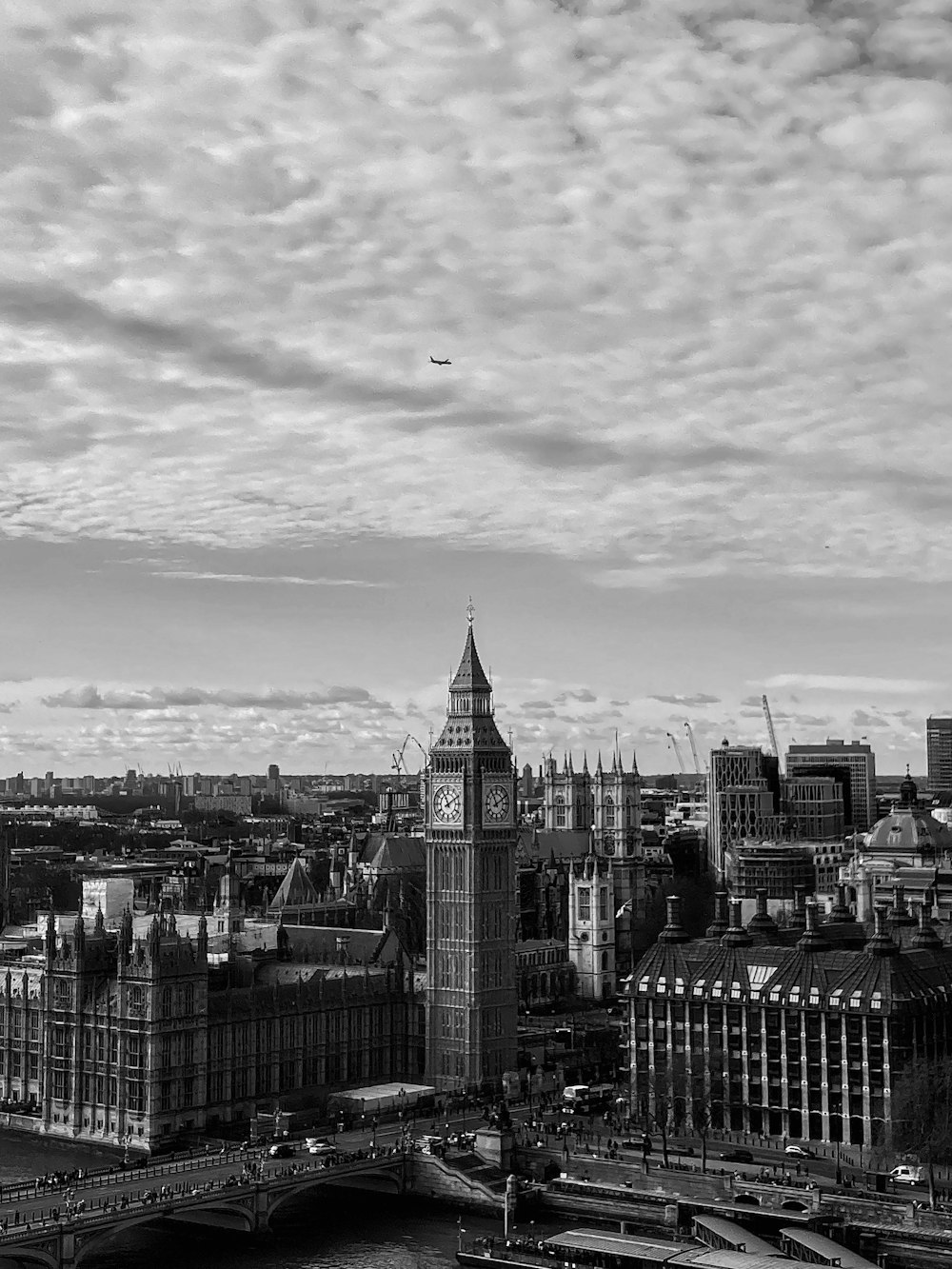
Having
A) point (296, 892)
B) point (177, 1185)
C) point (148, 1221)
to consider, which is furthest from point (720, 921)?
point (148, 1221)

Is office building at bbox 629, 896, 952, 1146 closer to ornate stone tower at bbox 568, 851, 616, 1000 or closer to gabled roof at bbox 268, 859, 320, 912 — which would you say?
ornate stone tower at bbox 568, 851, 616, 1000

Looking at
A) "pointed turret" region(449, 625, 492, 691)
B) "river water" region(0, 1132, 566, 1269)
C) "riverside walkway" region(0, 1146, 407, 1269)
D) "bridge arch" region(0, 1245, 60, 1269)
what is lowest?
"river water" region(0, 1132, 566, 1269)

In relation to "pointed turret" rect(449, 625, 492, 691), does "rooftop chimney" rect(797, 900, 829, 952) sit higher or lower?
lower

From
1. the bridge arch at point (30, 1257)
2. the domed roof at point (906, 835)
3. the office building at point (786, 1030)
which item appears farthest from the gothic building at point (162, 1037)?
the domed roof at point (906, 835)

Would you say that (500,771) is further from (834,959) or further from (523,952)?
(523,952)

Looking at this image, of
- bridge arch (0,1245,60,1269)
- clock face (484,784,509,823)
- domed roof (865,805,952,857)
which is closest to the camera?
bridge arch (0,1245,60,1269)

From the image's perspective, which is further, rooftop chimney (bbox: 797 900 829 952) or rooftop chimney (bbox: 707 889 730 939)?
rooftop chimney (bbox: 707 889 730 939)

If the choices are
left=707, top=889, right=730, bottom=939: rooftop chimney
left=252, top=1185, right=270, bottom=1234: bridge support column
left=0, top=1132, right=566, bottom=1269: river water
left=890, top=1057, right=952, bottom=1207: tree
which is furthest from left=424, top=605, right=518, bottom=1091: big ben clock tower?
left=890, top=1057, right=952, bottom=1207: tree
